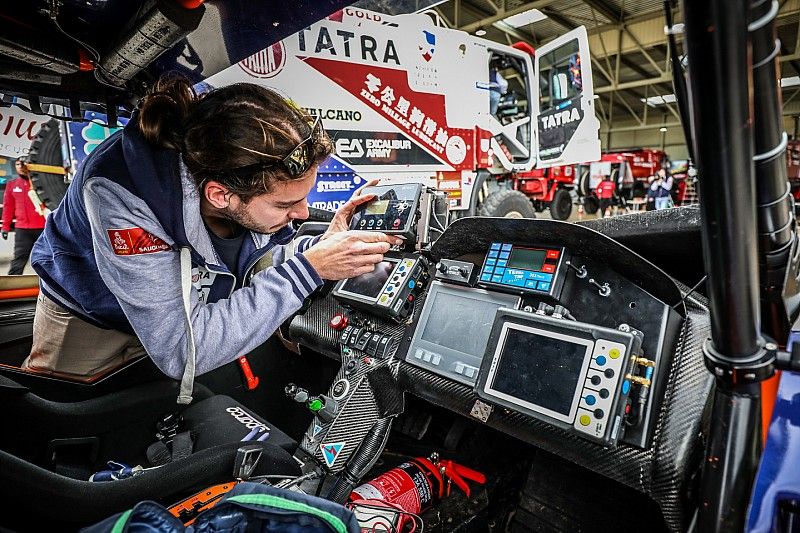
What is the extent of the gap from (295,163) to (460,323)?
0.64 meters

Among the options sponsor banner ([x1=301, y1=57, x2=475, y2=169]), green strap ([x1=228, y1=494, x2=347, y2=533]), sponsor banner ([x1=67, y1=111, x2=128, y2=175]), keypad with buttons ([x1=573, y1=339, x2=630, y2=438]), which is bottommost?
green strap ([x1=228, y1=494, x2=347, y2=533])

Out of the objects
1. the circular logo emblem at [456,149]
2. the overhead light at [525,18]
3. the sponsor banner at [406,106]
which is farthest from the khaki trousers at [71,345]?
the overhead light at [525,18]

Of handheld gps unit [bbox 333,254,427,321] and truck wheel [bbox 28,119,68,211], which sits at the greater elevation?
truck wheel [bbox 28,119,68,211]

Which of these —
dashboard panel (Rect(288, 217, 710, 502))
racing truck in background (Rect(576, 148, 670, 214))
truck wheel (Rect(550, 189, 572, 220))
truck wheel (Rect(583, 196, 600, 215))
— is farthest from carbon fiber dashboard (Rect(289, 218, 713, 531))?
truck wheel (Rect(583, 196, 600, 215))

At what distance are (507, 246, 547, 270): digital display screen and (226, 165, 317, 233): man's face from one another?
1.95 feet

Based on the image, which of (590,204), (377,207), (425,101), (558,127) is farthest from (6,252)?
(590,204)

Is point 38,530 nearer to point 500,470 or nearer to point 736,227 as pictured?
point 736,227

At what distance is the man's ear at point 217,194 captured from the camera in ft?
3.83

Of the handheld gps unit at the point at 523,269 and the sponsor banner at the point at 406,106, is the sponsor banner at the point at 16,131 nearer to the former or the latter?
the sponsor banner at the point at 406,106

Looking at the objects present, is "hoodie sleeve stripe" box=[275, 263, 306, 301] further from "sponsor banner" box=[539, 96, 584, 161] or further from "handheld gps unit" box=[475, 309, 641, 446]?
"sponsor banner" box=[539, 96, 584, 161]

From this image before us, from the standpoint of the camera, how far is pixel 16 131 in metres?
4.75

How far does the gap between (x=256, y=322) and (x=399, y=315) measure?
1.53 ft

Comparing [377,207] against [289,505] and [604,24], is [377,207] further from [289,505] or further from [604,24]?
[604,24]

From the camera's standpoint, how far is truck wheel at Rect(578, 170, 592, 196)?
9.50 metres
